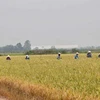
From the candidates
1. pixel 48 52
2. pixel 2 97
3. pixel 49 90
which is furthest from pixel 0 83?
pixel 48 52

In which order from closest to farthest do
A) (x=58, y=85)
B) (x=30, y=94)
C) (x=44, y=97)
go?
1. (x=44, y=97)
2. (x=30, y=94)
3. (x=58, y=85)

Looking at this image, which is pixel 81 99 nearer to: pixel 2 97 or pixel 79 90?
pixel 79 90

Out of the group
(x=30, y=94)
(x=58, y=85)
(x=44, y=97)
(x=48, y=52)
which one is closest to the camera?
(x=44, y=97)

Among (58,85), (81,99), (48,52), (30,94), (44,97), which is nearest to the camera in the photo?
(81,99)

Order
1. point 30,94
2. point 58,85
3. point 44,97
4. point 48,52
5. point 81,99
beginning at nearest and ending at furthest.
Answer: point 81,99, point 44,97, point 30,94, point 58,85, point 48,52

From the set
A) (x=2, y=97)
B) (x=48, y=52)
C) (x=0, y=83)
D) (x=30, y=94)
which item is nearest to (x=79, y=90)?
(x=30, y=94)

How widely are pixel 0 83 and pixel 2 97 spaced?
4414 millimetres

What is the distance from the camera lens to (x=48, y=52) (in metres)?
104

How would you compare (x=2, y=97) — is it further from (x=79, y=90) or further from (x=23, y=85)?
(x=79, y=90)

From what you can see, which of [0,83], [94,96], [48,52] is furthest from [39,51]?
[94,96]

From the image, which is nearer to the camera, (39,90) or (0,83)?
(39,90)

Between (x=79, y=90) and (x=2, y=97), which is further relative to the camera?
(x=2, y=97)

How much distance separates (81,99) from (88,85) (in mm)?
3188

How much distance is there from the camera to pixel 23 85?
14.5 m
